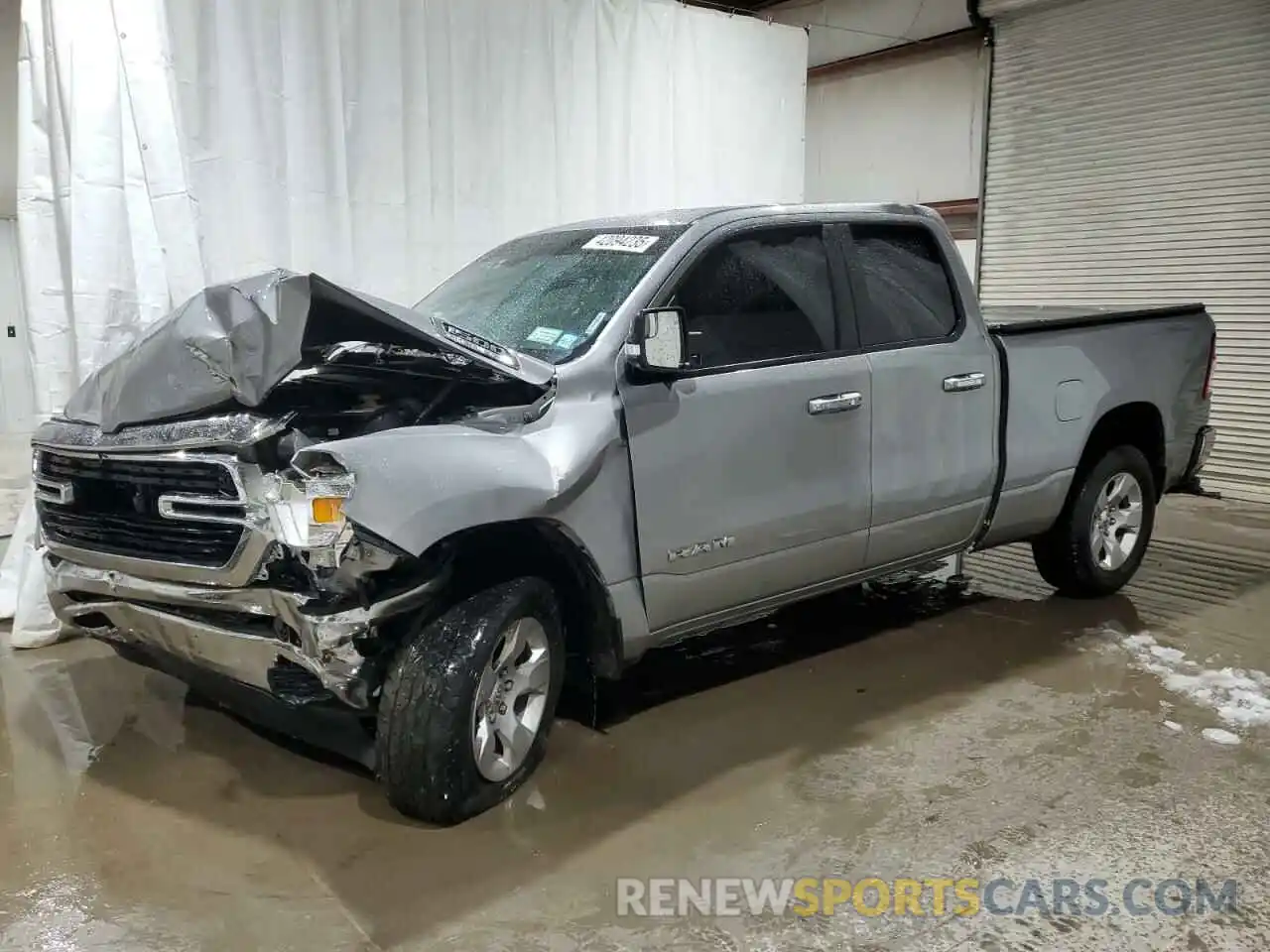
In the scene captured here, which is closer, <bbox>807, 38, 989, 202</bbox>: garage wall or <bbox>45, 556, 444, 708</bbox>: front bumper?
<bbox>45, 556, 444, 708</bbox>: front bumper

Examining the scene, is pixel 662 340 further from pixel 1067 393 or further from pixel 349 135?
pixel 349 135

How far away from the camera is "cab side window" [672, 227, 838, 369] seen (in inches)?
135

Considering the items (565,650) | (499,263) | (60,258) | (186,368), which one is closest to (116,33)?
(60,258)

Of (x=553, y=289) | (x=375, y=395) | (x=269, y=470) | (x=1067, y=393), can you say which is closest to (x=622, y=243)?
(x=553, y=289)

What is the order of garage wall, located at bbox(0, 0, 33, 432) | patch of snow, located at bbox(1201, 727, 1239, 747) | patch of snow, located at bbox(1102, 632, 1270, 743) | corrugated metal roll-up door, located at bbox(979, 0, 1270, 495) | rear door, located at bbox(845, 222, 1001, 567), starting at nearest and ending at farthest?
patch of snow, located at bbox(1201, 727, 1239, 747)
patch of snow, located at bbox(1102, 632, 1270, 743)
rear door, located at bbox(845, 222, 1001, 567)
corrugated metal roll-up door, located at bbox(979, 0, 1270, 495)
garage wall, located at bbox(0, 0, 33, 432)

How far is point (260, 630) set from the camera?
Answer: 9.02 ft

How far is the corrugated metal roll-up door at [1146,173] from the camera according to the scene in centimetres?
777

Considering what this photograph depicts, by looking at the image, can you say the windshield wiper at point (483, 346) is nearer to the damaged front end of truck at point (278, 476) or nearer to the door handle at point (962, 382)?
the damaged front end of truck at point (278, 476)

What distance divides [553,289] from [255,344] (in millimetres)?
1225

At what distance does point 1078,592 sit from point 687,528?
8.92ft

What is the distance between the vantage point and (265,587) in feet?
8.77

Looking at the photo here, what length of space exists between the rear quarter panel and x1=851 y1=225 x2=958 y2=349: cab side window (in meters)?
0.39

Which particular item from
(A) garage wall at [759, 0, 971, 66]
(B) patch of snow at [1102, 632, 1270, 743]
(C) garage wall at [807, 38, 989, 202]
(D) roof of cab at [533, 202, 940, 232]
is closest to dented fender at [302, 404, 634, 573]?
(D) roof of cab at [533, 202, 940, 232]

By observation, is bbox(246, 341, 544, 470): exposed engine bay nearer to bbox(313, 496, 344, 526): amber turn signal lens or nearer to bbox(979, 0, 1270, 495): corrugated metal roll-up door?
bbox(313, 496, 344, 526): amber turn signal lens
